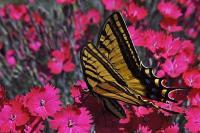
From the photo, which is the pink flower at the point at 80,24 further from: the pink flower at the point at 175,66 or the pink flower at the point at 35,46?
the pink flower at the point at 175,66

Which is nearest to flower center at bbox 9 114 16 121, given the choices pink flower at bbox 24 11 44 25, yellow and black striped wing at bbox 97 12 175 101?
yellow and black striped wing at bbox 97 12 175 101

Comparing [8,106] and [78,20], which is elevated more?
[78,20]

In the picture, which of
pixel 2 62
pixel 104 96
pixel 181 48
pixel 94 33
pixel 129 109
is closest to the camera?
pixel 104 96

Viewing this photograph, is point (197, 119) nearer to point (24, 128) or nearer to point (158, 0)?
point (24, 128)

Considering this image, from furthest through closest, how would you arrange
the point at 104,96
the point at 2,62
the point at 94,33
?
the point at 94,33, the point at 2,62, the point at 104,96

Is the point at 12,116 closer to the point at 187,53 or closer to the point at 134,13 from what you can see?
the point at 187,53

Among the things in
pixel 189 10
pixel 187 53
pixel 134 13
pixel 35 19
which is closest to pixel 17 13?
pixel 35 19

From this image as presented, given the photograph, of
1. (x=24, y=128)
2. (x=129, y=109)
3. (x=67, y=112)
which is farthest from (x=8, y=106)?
(x=129, y=109)
